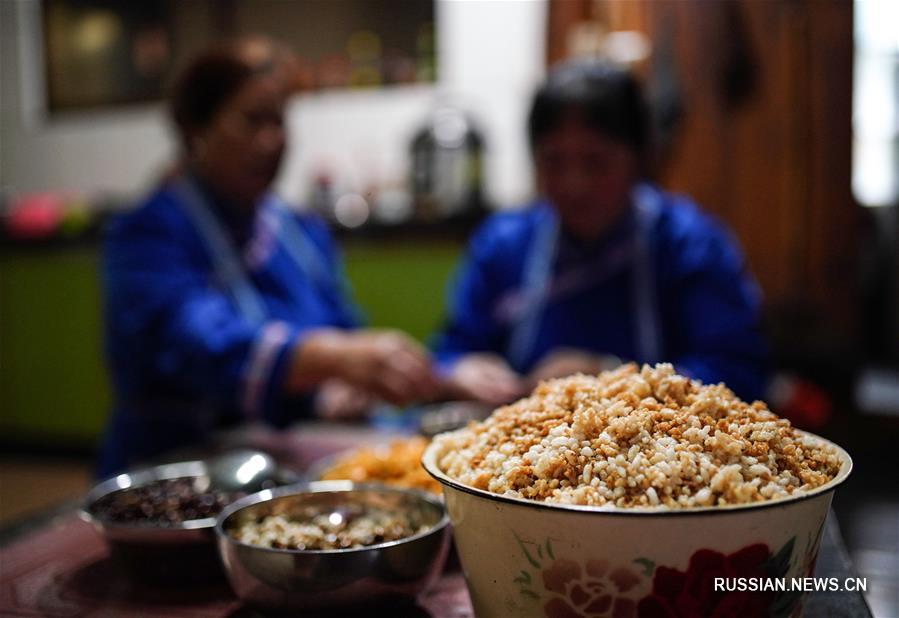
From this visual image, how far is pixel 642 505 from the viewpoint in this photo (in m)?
0.62

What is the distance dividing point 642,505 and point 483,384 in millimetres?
1085

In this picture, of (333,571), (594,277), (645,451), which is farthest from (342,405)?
(645,451)

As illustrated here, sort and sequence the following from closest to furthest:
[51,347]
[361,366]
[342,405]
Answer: [361,366], [342,405], [51,347]

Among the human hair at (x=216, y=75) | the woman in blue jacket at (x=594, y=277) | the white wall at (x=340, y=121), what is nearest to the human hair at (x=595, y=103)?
the woman in blue jacket at (x=594, y=277)

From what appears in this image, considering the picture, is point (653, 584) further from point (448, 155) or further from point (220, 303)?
point (448, 155)

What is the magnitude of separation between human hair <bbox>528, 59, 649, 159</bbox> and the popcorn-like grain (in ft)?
3.31

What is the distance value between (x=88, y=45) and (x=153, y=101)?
22.0 inches

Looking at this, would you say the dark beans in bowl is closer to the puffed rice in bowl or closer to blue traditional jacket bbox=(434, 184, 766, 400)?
the puffed rice in bowl

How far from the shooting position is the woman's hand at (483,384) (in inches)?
65.3

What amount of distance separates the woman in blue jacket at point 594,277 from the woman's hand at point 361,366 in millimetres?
266

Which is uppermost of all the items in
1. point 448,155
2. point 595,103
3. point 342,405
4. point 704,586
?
point 595,103

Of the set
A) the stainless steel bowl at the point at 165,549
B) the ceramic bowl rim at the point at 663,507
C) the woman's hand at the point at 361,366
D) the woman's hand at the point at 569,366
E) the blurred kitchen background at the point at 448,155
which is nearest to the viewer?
the ceramic bowl rim at the point at 663,507

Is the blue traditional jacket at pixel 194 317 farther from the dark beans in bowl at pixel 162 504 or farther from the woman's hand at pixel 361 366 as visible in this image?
the dark beans in bowl at pixel 162 504

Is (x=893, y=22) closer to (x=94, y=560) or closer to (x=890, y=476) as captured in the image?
(x=890, y=476)
